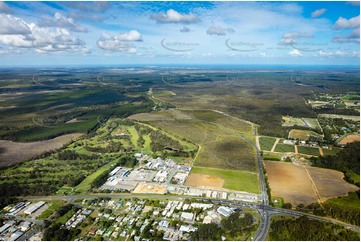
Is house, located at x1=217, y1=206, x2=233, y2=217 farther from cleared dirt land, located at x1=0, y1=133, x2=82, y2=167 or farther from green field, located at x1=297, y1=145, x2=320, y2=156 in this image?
cleared dirt land, located at x1=0, y1=133, x2=82, y2=167

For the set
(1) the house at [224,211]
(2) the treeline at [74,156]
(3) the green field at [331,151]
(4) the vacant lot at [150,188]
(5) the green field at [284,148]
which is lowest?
(2) the treeline at [74,156]

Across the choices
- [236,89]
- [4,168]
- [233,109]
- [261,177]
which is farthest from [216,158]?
[236,89]

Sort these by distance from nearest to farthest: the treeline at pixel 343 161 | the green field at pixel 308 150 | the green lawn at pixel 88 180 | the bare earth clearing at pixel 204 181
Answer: the green lawn at pixel 88 180 < the bare earth clearing at pixel 204 181 < the treeline at pixel 343 161 < the green field at pixel 308 150

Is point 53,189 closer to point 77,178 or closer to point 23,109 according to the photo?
point 77,178

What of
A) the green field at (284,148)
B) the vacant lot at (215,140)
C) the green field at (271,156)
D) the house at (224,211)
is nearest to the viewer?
the house at (224,211)

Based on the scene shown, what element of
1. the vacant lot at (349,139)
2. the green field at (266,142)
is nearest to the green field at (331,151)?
the vacant lot at (349,139)

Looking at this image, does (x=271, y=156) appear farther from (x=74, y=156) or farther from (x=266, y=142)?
(x=74, y=156)

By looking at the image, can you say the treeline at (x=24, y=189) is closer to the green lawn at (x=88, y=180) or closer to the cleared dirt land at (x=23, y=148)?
the green lawn at (x=88, y=180)
